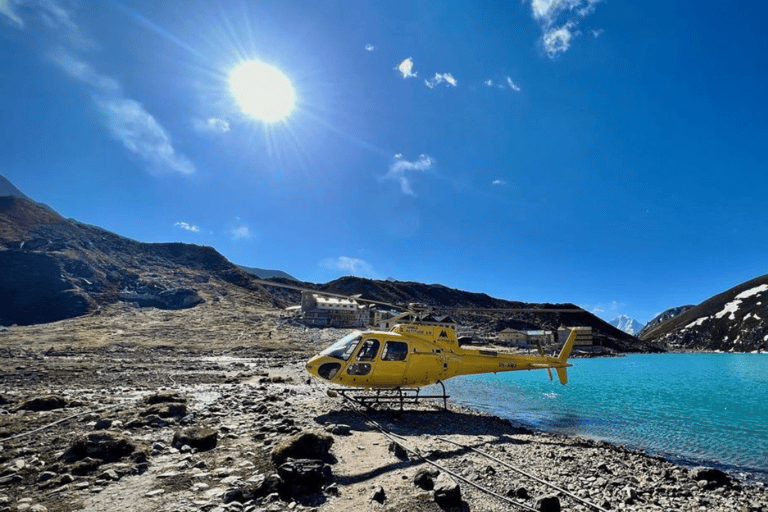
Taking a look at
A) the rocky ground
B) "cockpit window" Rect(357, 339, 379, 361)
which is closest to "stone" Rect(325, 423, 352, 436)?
the rocky ground

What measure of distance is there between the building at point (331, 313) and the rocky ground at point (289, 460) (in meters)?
58.6

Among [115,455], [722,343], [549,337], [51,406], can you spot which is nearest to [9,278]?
[51,406]

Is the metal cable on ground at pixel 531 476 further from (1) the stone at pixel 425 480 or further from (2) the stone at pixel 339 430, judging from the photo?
(2) the stone at pixel 339 430

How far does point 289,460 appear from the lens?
7305 mm

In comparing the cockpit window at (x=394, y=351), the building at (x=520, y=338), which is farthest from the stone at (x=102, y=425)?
the building at (x=520, y=338)

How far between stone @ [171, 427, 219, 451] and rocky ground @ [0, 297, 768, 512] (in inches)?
1.2

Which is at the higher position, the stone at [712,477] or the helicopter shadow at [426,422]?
the stone at [712,477]

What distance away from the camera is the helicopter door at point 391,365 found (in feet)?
49.5

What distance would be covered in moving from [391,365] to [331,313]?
67.6 m

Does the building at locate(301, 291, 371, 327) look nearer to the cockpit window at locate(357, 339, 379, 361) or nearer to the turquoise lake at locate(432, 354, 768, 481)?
the turquoise lake at locate(432, 354, 768, 481)

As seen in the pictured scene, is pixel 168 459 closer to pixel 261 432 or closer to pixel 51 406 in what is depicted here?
pixel 261 432

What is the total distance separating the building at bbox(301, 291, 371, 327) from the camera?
76.5 meters

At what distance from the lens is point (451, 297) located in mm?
168625

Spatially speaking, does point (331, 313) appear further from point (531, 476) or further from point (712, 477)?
point (531, 476)
